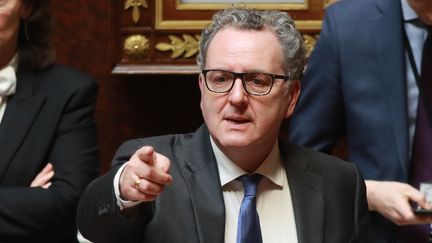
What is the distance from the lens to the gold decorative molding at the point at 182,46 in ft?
12.8

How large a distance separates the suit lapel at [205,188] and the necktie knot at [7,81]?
3.20 feet

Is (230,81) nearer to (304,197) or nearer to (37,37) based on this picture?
(304,197)

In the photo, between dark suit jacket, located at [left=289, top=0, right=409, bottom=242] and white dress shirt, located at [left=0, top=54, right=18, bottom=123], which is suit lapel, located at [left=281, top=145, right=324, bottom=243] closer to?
dark suit jacket, located at [left=289, top=0, right=409, bottom=242]

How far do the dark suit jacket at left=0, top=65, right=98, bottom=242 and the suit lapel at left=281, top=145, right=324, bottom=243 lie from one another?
2.87 feet

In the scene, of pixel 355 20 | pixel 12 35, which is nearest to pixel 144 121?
pixel 12 35

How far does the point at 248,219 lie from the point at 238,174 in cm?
14

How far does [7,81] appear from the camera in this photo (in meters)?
3.34

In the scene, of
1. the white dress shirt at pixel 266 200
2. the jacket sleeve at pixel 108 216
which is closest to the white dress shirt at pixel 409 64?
the white dress shirt at pixel 266 200

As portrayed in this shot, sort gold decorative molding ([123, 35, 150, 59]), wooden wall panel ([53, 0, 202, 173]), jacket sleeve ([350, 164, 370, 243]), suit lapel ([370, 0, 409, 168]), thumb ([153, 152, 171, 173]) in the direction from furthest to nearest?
wooden wall panel ([53, 0, 202, 173])
gold decorative molding ([123, 35, 150, 59])
suit lapel ([370, 0, 409, 168])
jacket sleeve ([350, 164, 370, 243])
thumb ([153, 152, 171, 173])

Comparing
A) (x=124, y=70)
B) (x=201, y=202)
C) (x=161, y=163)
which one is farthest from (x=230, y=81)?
(x=124, y=70)

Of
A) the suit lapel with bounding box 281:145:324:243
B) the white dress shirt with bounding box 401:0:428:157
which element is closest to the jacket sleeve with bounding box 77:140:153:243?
the suit lapel with bounding box 281:145:324:243

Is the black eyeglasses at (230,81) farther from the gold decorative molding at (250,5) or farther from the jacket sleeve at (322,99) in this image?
the gold decorative molding at (250,5)

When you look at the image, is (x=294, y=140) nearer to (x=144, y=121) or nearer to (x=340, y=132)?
(x=340, y=132)

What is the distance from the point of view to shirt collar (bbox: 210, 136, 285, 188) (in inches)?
101
